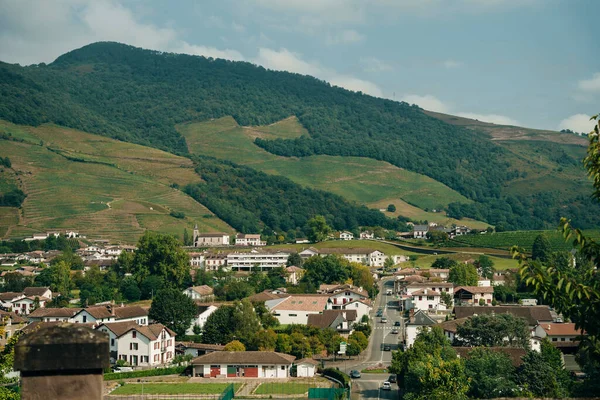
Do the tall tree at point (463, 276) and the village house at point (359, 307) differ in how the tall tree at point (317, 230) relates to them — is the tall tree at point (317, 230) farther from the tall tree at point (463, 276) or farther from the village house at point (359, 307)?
the village house at point (359, 307)

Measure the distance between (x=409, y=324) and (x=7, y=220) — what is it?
81028 mm

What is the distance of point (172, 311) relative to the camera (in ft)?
184

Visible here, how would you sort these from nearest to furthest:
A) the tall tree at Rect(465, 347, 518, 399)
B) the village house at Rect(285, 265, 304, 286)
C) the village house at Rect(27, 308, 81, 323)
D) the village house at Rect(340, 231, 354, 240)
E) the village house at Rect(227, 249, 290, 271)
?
1. the tall tree at Rect(465, 347, 518, 399)
2. the village house at Rect(27, 308, 81, 323)
3. the village house at Rect(285, 265, 304, 286)
4. the village house at Rect(227, 249, 290, 271)
5. the village house at Rect(340, 231, 354, 240)

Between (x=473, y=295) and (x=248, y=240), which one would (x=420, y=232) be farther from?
(x=473, y=295)

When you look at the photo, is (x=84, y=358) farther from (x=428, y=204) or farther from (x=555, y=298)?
(x=428, y=204)

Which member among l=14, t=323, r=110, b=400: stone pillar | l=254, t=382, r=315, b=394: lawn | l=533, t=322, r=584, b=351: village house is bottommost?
l=254, t=382, r=315, b=394: lawn

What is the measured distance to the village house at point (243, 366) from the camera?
43.9m

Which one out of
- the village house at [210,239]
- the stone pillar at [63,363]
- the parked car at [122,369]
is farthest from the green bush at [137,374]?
the village house at [210,239]

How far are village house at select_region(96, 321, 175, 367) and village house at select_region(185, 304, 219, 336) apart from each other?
8887 millimetres

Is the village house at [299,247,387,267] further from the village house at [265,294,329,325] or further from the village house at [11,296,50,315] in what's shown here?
the village house at [11,296,50,315]

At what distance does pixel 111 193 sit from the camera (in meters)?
133

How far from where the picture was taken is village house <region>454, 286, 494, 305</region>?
66750 mm

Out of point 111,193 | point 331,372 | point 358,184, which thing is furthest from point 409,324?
point 358,184

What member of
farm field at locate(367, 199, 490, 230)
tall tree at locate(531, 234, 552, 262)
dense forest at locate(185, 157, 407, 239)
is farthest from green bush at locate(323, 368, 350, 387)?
farm field at locate(367, 199, 490, 230)
